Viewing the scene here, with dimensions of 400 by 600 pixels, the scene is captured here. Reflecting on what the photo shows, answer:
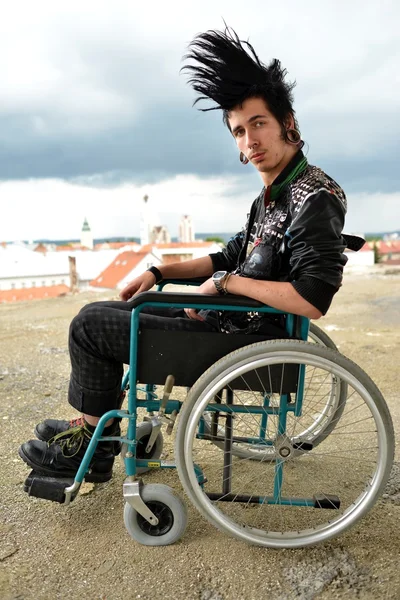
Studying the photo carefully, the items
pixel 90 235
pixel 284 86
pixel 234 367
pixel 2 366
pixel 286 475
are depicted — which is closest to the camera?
pixel 234 367

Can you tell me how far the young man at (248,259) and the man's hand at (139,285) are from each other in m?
0.19

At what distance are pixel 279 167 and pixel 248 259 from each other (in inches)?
15.2

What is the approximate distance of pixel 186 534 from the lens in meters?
2.08

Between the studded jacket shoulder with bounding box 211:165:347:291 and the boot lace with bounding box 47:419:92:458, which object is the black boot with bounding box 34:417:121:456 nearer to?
the boot lace with bounding box 47:419:92:458

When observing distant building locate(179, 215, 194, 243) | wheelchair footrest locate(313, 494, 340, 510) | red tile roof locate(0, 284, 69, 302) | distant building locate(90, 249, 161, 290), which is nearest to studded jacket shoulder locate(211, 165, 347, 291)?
wheelchair footrest locate(313, 494, 340, 510)

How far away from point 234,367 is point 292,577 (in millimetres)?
798

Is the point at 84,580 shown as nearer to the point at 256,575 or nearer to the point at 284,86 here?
the point at 256,575

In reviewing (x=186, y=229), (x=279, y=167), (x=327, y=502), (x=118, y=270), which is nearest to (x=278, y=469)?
(x=327, y=502)

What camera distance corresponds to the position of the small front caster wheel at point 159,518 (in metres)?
1.96

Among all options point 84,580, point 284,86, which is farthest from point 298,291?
point 84,580

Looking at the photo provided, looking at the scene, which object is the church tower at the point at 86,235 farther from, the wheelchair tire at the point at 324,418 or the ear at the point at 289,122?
the ear at the point at 289,122

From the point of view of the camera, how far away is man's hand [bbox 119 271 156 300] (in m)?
2.30

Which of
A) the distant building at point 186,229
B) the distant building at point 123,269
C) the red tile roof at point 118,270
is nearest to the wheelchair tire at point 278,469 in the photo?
the distant building at point 123,269

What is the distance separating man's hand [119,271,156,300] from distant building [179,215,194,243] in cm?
6892
